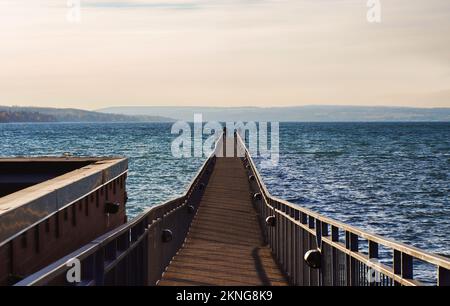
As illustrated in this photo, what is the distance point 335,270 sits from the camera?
1045 centimetres

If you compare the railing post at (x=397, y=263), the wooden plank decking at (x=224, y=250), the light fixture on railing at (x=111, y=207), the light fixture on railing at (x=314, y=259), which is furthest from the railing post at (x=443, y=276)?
the light fixture on railing at (x=111, y=207)

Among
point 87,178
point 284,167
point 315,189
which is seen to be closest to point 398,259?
point 87,178

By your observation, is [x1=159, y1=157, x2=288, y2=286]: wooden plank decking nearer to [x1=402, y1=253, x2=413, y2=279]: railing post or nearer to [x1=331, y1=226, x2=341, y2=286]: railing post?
[x1=331, y1=226, x2=341, y2=286]: railing post

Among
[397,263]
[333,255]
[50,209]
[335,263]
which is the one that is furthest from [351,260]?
[50,209]

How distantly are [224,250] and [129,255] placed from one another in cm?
926

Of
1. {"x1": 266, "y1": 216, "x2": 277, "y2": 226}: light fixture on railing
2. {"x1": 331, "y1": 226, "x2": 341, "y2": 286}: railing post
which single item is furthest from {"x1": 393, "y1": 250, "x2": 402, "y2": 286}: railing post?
{"x1": 266, "y1": 216, "x2": 277, "y2": 226}: light fixture on railing

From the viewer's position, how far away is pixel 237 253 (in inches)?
744

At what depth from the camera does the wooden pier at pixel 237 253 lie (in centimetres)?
759

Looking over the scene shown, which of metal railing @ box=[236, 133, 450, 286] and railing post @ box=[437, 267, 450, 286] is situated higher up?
railing post @ box=[437, 267, 450, 286]

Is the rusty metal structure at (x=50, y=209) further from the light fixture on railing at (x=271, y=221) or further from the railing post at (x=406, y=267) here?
the railing post at (x=406, y=267)

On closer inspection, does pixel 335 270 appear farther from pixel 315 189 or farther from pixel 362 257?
pixel 315 189

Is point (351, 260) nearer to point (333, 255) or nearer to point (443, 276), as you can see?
point (333, 255)

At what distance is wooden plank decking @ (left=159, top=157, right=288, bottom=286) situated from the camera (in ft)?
49.6
